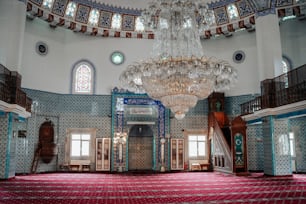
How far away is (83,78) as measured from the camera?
11.5m

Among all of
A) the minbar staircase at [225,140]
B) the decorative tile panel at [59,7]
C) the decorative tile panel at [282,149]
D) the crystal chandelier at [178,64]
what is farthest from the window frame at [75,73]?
the decorative tile panel at [282,149]

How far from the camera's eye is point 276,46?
9281 millimetres

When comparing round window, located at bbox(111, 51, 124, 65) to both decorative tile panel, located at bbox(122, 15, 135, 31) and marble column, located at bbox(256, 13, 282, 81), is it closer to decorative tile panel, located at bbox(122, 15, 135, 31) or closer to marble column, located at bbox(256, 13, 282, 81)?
decorative tile panel, located at bbox(122, 15, 135, 31)

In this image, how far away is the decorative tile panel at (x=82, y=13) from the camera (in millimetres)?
11102

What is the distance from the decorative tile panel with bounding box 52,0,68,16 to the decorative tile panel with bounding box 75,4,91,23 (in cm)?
52

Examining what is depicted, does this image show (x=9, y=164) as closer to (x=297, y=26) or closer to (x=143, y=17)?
(x=143, y=17)

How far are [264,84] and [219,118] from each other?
267cm

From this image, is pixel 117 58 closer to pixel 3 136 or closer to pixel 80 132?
pixel 80 132

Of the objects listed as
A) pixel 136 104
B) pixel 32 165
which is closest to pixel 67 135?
pixel 32 165

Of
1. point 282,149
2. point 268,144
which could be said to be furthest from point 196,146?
point 282,149

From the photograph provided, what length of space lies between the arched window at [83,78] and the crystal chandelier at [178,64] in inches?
174

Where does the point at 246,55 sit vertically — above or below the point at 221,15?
below

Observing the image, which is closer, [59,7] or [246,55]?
[59,7]

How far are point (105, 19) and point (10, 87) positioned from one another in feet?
16.0
